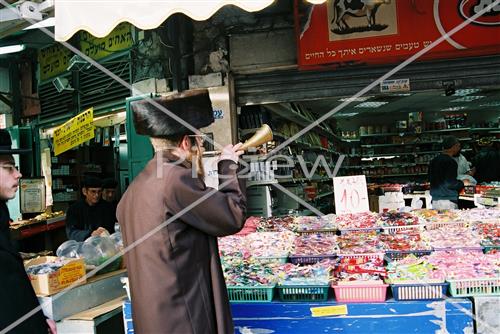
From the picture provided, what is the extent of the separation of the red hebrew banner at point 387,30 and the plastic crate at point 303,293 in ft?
11.3

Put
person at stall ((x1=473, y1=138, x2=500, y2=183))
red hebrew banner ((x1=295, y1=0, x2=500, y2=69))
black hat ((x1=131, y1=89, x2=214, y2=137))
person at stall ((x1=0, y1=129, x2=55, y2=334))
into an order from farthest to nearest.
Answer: person at stall ((x1=473, y1=138, x2=500, y2=183)) < red hebrew banner ((x1=295, y1=0, x2=500, y2=69)) < black hat ((x1=131, y1=89, x2=214, y2=137)) < person at stall ((x1=0, y1=129, x2=55, y2=334))

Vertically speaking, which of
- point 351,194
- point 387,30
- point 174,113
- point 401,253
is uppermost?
point 387,30

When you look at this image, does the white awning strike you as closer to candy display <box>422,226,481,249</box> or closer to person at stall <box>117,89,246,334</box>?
person at stall <box>117,89,246,334</box>

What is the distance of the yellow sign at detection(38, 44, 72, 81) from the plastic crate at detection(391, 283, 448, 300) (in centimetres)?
796

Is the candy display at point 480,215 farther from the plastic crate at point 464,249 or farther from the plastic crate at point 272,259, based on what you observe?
the plastic crate at point 272,259

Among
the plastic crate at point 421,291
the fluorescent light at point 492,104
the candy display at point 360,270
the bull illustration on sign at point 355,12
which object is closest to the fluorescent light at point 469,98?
the fluorescent light at point 492,104

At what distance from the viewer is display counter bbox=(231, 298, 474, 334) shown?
8.05 feet

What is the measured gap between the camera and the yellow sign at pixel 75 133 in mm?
6305

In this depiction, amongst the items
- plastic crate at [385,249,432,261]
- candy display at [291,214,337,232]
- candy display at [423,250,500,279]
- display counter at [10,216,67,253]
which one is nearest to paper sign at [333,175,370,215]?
candy display at [291,214,337,232]

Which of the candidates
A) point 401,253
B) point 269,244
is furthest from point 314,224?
point 401,253

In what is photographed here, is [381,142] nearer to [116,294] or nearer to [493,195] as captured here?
[493,195]

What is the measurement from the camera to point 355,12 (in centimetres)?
544

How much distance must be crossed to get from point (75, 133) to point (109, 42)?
1954 millimetres

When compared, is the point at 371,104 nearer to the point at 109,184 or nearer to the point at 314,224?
the point at 109,184
